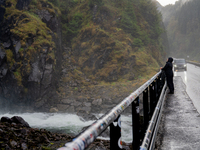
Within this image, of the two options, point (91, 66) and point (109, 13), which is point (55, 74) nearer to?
point (91, 66)

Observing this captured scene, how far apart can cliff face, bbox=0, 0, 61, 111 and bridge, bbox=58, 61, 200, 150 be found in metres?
19.6

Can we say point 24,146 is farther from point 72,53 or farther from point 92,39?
Result: point 92,39

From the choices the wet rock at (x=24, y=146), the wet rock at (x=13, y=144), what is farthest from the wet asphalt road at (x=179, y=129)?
the wet rock at (x=13, y=144)

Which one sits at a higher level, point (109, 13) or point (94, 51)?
point (109, 13)

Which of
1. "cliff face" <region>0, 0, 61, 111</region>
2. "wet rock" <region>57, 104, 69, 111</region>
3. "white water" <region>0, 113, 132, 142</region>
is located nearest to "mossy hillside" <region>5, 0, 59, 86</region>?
"cliff face" <region>0, 0, 61, 111</region>

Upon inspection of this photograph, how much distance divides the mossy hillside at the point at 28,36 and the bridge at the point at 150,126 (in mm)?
20340

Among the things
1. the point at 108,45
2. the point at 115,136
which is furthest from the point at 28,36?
the point at 115,136

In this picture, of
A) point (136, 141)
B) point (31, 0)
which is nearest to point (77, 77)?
point (31, 0)

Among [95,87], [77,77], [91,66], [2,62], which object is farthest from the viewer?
[91,66]

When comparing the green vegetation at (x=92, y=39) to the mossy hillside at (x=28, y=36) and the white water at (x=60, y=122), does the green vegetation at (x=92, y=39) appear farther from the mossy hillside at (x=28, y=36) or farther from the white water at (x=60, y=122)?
the white water at (x=60, y=122)

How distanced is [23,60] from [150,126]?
2256cm

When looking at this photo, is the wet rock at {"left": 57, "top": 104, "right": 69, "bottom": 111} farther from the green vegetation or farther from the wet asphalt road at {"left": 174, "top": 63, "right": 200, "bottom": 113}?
the wet asphalt road at {"left": 174, "top": 63, "right": 200, "bottom": 113}

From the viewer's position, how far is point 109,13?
36.6m

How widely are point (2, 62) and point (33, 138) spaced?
1953 centimetres
